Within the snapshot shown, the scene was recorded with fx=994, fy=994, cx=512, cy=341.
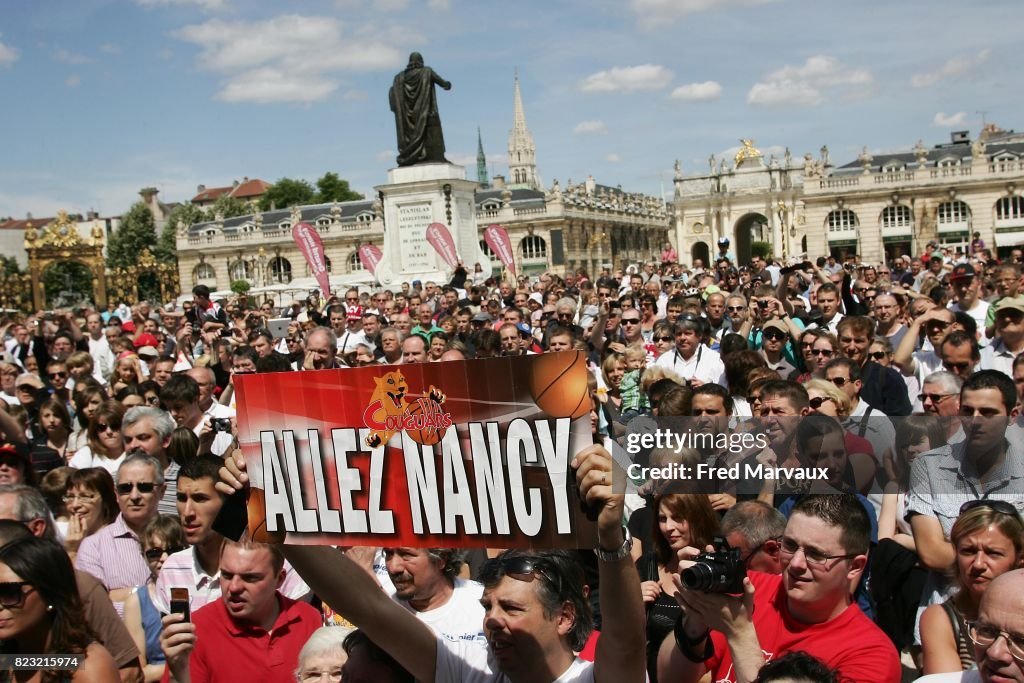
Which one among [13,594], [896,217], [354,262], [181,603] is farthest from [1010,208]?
[13,594]

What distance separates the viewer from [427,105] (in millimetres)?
24469

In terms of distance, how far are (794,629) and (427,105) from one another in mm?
22390

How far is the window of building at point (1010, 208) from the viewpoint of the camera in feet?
227

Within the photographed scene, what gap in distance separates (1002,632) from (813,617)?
73cm

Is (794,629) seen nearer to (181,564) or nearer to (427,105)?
(181,564)

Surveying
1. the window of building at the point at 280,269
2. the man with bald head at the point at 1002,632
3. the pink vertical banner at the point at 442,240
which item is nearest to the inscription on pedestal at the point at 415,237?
the pink vertical banner at the point at 442,240

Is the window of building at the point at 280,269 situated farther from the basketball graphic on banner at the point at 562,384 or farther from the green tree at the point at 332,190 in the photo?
the basketball graphic on banner at the point at 562,384

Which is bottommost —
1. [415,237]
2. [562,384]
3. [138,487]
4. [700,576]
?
[138,487]

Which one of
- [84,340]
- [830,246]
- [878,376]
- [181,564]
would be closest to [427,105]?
[84,340]

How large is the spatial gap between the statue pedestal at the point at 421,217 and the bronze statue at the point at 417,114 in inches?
14.3

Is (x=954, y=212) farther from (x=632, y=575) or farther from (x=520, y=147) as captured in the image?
(x=520, y=147)

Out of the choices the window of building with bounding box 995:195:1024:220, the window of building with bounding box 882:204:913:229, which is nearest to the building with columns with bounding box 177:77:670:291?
the window of building with bounding box 882:204:913:229

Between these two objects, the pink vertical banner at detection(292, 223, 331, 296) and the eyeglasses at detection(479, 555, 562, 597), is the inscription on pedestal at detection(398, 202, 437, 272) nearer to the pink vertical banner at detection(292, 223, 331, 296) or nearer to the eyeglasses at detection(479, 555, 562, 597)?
the pink vertical banner at detection(292, 223, 331, 296)

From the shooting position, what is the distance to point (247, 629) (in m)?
3.87
